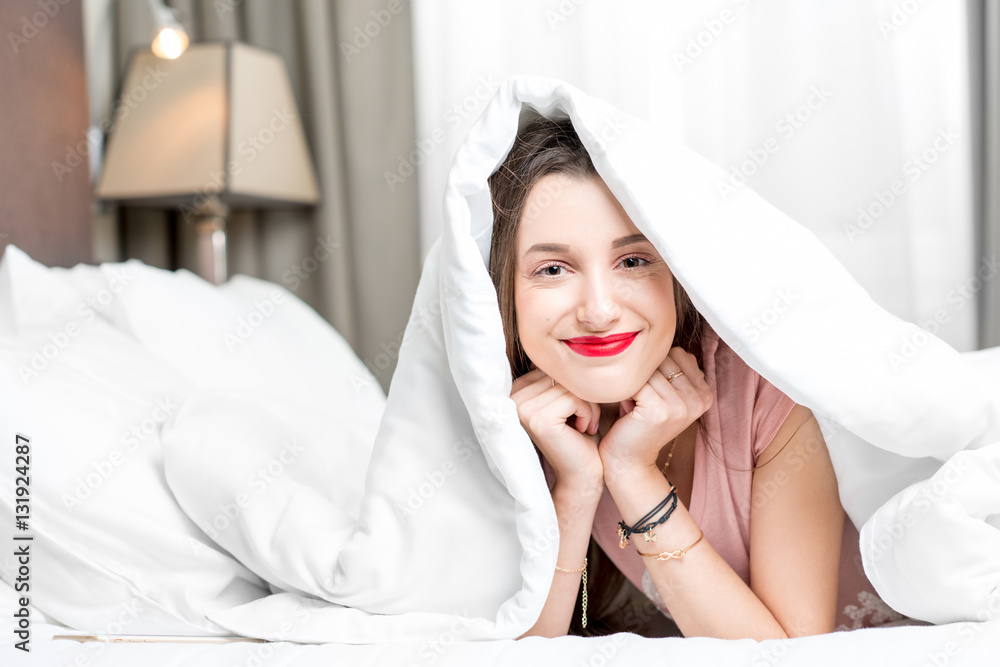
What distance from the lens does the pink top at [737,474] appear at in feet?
2.85

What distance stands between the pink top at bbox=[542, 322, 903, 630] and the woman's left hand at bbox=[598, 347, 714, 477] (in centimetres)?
5

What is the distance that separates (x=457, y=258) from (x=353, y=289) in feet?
4.53

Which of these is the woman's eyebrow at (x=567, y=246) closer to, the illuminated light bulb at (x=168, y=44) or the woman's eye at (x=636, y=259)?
the woman's eye at (x=636, y=259)

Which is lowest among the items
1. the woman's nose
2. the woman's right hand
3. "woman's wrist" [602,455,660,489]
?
"woman's wrist" [602,455,660,489]

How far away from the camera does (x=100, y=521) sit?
78cm

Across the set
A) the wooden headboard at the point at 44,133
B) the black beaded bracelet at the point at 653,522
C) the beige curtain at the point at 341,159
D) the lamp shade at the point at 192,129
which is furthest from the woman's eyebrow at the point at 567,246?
the beige curtain at the point at 341,159

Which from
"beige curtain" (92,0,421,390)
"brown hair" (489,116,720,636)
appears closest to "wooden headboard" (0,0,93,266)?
"beige curtain" (92,0,421,390)

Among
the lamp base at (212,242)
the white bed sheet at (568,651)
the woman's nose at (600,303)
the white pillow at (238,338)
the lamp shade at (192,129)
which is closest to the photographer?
the white bed sheet at (568,651)

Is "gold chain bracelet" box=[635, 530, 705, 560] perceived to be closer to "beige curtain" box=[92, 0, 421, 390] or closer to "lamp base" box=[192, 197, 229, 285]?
"beige curtain" box=[92, 0, 421, 390]

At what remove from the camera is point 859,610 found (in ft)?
2.94

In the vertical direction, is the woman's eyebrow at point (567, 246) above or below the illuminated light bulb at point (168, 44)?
below

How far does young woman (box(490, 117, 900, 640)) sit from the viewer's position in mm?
780

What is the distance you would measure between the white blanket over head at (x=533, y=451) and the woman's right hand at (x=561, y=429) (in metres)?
0.08

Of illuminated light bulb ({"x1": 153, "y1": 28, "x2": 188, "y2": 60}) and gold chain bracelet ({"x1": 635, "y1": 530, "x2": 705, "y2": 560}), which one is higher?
illuminated light bulb ({"x1": 153, "y1": 28, "x2": 188, "y2": 60})
